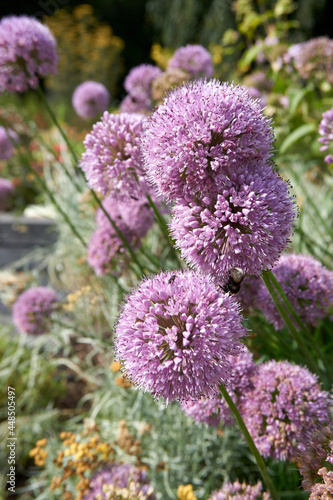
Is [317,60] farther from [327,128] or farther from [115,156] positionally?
[115,156]

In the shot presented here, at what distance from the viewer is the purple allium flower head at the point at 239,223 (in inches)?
35.3

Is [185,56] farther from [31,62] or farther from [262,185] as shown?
[262,185]

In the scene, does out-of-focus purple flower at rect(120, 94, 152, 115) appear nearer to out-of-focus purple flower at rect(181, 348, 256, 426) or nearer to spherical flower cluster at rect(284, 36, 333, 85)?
spherical flower cluster at rect(284, 36, 333, 85)

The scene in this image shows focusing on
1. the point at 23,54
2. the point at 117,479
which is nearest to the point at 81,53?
the point at 23,54

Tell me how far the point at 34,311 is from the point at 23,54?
1274mm

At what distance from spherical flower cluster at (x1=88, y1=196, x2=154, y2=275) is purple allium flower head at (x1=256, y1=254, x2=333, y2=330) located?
66cm

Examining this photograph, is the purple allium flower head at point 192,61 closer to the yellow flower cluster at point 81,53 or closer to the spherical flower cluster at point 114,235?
the spherical flower cluster at point 114,235

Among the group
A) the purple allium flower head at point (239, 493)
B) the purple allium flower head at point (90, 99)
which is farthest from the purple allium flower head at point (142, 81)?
the purple allium flower head at point (239, 493)

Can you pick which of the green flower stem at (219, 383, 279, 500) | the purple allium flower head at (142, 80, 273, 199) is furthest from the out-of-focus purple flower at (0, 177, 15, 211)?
the green flower stem at (219, 383, 279, 500)

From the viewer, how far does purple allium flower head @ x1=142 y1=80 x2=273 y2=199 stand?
893 mm


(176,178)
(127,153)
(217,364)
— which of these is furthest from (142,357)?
(127,153)

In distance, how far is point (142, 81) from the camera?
2.58 metres

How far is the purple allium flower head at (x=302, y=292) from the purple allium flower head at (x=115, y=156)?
1.82 feet

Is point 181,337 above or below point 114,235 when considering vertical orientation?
below
